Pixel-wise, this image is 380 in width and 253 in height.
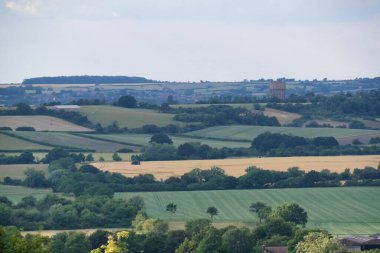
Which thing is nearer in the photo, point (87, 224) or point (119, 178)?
point (87, 224)

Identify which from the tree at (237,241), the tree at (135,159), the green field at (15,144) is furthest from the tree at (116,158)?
the tree at (237,241)

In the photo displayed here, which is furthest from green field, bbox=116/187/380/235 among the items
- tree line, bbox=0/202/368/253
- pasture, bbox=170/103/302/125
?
pasture, bbox=170/103/302/125

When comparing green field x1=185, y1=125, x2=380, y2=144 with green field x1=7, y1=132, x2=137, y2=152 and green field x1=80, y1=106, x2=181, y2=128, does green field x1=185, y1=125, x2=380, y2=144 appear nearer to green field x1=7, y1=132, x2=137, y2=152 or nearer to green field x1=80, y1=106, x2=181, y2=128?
green field x1=80, y1=106, x2=181, y2=128

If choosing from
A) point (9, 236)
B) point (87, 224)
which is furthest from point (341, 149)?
point (9, 236)

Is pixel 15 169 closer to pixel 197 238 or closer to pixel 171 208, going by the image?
pixel 171 208

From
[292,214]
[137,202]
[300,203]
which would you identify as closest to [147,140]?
[137,202]

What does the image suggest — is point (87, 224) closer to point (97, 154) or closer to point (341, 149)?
point (97, 154)
